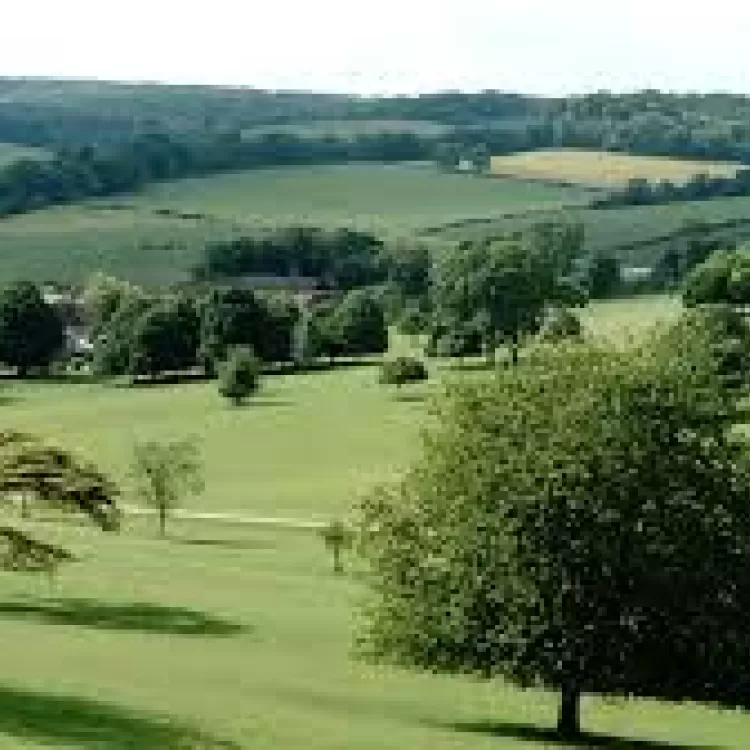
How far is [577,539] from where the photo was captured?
43656 millimetres

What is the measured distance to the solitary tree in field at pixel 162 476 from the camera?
9644 cm

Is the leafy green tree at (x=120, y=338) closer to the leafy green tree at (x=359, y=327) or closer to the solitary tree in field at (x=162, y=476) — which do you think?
the leafy green tree at (x=359, y=327)

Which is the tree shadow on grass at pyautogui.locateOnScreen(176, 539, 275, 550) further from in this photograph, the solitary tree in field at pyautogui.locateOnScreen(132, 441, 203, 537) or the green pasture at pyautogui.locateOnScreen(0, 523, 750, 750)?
the green pasture at pyautogui.locateOnScreen(0, 523, 750, 750)

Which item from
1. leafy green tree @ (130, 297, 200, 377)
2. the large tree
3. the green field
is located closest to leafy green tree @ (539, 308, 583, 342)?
the large tree

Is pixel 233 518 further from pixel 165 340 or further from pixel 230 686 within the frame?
pixel 165 340

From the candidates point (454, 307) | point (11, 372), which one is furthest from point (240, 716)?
point (11, 372)

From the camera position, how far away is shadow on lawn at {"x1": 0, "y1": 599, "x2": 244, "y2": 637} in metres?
54.2

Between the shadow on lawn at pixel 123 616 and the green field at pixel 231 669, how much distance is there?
8cm

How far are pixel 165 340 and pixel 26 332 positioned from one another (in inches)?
761

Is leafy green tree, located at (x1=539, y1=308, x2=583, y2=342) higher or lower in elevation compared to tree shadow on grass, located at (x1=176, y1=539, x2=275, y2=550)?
higher

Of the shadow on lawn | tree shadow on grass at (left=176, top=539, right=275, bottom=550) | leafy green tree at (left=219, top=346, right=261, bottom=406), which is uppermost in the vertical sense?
A: the shadow on lawn

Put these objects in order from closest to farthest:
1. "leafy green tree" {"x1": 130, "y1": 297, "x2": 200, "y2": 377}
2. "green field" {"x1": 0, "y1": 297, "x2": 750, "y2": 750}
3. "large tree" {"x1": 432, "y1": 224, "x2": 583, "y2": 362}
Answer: "green field" {"x1": 0, "y1": 297, "x2": 750, "y2": 750}, "large tree" {"x1": 432, "y1": 224, "x2": 583, "y2": 362}, "leafy green tree" {"x1": 130, "y1": 297, "x2": 200, "y2": 377}

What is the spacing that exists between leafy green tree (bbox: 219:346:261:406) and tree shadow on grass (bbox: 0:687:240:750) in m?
99.6

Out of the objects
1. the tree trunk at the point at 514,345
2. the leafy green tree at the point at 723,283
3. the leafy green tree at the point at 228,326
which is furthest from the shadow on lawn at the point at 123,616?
the leafy green tree at the point at 723,283
